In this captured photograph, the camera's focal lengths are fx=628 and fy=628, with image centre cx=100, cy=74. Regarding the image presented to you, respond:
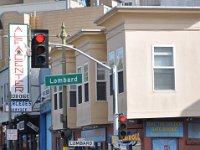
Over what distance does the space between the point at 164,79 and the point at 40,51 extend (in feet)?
26.0

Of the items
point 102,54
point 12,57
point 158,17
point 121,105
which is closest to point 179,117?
point 121,105

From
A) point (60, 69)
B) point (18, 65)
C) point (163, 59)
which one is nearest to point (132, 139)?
point (163, 59)

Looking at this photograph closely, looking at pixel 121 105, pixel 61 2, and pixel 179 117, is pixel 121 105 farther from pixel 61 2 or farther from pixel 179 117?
pixel 61 2

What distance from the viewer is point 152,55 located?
2600 cm

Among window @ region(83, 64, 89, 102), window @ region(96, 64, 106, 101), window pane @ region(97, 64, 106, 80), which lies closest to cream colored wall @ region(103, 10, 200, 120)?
window @ region(96, 64, 106, 101)

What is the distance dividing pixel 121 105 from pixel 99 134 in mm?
4865

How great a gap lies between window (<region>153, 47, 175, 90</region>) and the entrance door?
86.1 inches

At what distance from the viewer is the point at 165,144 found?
85.8 ft

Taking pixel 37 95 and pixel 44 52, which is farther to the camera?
pixel 37 95

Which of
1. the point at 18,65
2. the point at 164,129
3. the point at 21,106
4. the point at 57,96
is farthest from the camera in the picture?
the point at 18,65

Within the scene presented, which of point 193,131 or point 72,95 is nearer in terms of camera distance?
point 193,131

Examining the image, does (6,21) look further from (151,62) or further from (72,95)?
(151,62)

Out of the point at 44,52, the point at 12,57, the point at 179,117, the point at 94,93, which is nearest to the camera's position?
the point at 44,52

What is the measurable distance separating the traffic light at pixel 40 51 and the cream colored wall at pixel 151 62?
6.86m
